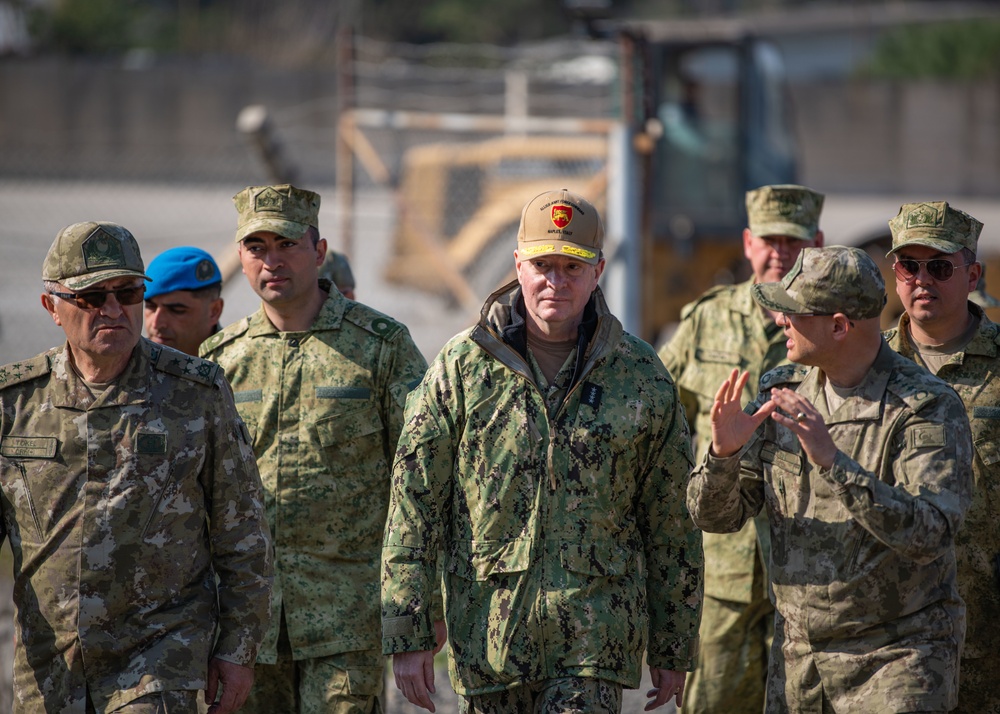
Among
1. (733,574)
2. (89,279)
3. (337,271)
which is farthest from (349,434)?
(733,574)

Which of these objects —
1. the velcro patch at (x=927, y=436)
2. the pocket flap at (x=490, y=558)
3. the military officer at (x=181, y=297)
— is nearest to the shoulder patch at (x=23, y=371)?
the military officer at (x=181, y=297)

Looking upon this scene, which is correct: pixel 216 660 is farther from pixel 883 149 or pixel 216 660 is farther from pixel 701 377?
pixel 883 149

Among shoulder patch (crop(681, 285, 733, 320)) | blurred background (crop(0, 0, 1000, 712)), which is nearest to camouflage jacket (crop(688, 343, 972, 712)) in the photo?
shoulder patch (crop(681, 285, 733, 320))

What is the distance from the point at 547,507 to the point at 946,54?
95.9ft

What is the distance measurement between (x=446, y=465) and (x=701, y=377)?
190 cm

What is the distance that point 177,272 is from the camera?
5125 mm

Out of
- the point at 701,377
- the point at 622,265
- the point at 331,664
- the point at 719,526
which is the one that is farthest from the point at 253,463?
the point at 622,265

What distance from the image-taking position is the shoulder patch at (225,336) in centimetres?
493

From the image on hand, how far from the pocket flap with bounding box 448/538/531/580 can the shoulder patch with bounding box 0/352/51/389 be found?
1346mm

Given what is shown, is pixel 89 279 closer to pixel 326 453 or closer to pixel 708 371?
pixel 326 453

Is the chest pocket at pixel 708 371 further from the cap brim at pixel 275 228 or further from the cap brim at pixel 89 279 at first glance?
the cap brim at pixel 89 279

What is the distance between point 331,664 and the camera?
4617mm

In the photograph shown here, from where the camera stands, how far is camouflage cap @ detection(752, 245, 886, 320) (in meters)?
3.67

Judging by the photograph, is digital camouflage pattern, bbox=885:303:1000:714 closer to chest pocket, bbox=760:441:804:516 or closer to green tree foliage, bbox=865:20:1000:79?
chest pocket, bbox=760:441:804:516
